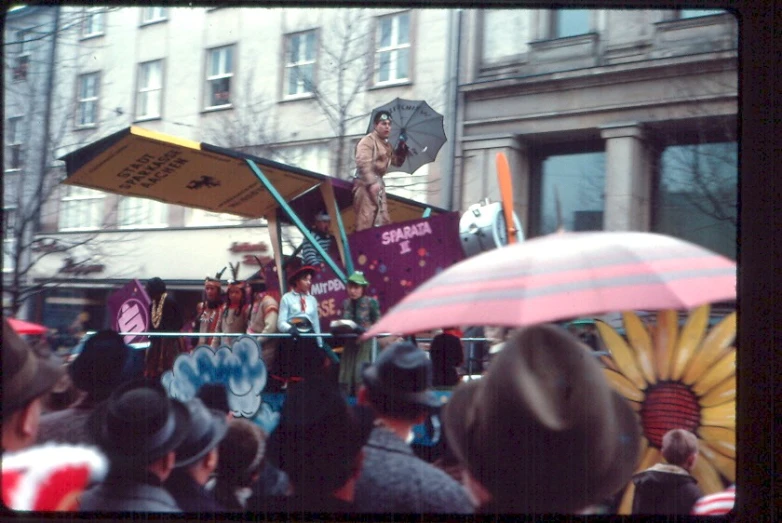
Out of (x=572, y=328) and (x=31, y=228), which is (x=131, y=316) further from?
(x=572, y=328)

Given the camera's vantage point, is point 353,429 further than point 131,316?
No

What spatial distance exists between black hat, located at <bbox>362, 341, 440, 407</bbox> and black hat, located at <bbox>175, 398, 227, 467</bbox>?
1.71 ft

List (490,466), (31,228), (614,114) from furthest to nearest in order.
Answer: (31,228)
(614,114)
(490,466)

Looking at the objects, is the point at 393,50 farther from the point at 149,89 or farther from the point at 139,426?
the point at 139,426

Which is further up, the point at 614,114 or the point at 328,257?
the point at 614,114

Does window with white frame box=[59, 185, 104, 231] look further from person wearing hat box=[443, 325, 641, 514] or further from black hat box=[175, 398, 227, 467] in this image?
person wearing hat box=[443, 325, 641, 514]

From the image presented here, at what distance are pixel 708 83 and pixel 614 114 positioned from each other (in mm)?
325

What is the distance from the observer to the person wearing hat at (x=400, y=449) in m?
2.76

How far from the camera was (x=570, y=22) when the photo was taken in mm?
3002

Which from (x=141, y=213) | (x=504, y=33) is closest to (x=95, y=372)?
(x=141, y=213)

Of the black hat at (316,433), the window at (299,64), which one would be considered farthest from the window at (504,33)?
the black hat at (316,433)

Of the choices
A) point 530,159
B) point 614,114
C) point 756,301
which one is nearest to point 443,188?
point 530,159

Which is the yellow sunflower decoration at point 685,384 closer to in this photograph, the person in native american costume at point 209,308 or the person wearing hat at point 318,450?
the person wearing hat at point 318,450

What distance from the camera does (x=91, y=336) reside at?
305 centimetres
